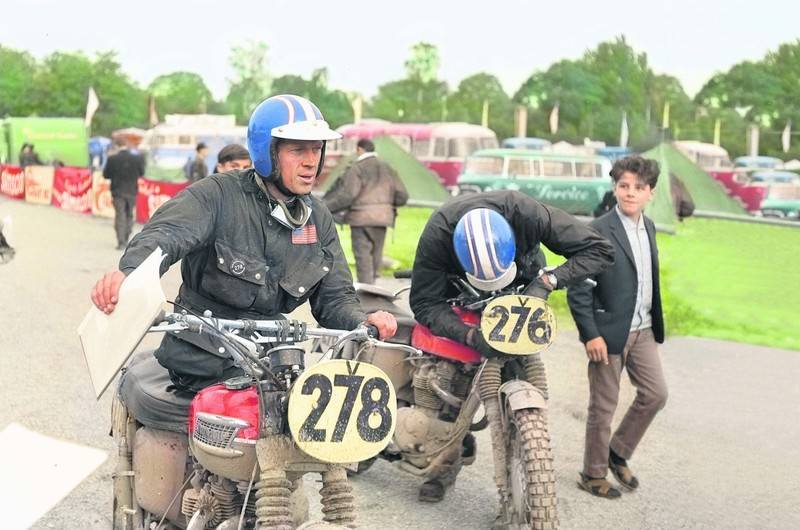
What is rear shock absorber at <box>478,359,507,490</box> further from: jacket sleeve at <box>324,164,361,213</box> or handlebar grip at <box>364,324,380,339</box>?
jacket sleeve at <box>324,164,361,213</box>

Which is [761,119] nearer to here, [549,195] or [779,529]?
[549,195]

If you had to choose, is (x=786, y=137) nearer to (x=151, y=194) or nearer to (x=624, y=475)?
(x=624, y=475)

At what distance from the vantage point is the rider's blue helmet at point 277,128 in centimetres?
→ 368

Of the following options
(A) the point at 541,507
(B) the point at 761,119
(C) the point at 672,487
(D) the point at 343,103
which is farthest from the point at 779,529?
(D) the point at 343,103

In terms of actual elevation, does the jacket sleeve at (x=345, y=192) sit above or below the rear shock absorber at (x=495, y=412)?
above

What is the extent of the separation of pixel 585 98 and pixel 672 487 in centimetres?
1096

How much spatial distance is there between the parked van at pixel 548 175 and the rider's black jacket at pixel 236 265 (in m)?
13.1

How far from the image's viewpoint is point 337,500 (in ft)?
11.2

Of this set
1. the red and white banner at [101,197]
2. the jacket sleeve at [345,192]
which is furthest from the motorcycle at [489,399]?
the red and white banner at [101,197]

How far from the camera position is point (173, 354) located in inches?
150

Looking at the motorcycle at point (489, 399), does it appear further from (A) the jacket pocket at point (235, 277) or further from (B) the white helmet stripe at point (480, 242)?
(A) the jacket pocket at point (235, 277)

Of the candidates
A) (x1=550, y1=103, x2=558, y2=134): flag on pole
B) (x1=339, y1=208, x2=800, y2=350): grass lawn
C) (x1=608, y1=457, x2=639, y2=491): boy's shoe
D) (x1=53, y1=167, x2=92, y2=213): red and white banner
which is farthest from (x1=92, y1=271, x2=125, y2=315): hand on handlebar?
(x1=53, y1=167, x2=92, y2=213): red and white banner

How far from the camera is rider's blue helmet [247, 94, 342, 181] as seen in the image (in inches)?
145

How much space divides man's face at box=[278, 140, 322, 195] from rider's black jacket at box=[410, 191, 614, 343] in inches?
71.9
